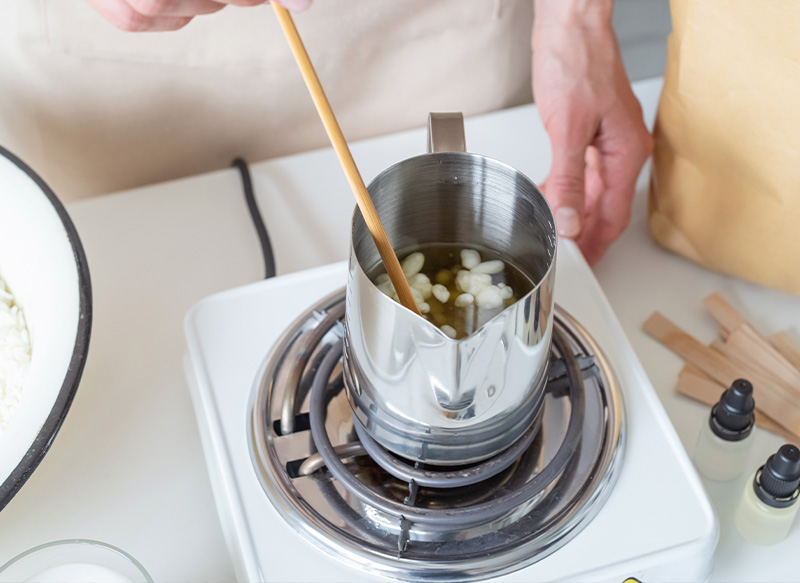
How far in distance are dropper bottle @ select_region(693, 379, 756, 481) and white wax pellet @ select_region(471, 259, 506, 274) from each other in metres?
0.20

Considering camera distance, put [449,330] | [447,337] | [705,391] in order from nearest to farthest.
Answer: [447,337]
[449,330]
[705,391]

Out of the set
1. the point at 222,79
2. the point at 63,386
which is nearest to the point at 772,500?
the point at 63,386

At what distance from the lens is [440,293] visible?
534 mm

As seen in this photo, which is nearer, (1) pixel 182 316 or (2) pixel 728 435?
(2) pixel 728 435

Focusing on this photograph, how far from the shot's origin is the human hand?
1.91 feet

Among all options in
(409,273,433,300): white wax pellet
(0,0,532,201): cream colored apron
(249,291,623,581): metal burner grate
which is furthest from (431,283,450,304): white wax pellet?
(0,0,532,201): cream colored apron

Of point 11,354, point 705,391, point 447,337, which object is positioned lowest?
point 705,391

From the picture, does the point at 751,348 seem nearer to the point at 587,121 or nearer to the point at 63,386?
the point at 587,121

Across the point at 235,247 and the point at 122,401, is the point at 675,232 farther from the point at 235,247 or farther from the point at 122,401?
the point at 122,401

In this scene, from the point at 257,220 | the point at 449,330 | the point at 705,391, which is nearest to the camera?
the point at 449,330

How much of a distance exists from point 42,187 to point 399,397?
1.27 ft

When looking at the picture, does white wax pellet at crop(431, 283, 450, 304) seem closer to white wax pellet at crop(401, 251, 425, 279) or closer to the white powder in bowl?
white wax pellet at crop(401, 251, 425, 279)

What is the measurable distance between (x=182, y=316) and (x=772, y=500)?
52 cm

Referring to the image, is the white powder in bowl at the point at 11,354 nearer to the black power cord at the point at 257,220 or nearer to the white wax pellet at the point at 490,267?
the black power cord at the point at 257,220
